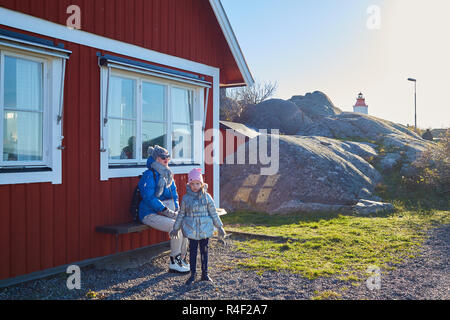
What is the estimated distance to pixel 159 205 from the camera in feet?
20.0

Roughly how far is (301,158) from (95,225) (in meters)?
8.67

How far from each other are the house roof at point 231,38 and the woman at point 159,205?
3.21 meters

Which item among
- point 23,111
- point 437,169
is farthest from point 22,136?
point 437,169

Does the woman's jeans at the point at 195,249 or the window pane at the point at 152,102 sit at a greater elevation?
the window pane at the point at 152,102

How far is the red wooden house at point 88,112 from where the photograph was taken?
5.34 m

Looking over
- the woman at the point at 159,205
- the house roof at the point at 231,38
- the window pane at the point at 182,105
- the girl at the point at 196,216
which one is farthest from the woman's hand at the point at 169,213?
the house roof at the point at 231,38

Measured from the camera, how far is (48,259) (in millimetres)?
5625

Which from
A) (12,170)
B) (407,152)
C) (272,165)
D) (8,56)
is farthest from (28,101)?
(407,152)

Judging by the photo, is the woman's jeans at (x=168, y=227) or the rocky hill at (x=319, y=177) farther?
the rocky hill at (x=319, y=177)

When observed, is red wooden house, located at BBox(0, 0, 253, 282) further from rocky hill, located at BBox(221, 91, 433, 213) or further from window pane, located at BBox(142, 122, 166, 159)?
rocky hill, located at BBox(221, 91, 433, 213)

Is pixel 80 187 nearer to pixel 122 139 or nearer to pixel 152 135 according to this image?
pixel 122 139

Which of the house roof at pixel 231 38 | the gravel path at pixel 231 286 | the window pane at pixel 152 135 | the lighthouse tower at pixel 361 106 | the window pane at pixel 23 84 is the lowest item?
the gravel path at pixel 231 286

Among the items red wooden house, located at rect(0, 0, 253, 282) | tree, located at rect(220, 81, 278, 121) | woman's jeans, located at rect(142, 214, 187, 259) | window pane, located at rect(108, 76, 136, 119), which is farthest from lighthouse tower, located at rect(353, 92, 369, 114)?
woman's jeans, located at rect(142, 214, 187, 259)

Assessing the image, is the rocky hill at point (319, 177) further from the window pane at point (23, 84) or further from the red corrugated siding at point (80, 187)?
the window pane at point (23, 84)
